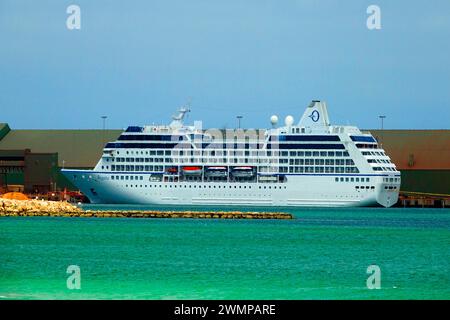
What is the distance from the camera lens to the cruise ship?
280ft

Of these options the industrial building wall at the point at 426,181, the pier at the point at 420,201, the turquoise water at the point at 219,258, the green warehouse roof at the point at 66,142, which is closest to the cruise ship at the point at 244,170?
the industrial building wall at the point at 426,181

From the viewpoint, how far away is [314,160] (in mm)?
86688

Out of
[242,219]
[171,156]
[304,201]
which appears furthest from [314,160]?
[242,219]

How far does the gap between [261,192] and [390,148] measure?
14.2m

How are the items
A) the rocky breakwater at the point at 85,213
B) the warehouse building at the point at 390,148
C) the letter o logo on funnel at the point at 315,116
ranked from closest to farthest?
the rocky breakwater at the point at 85,213, the letter o logo on funnel at the point at 315,116, the warehouse building at the point at 390,148

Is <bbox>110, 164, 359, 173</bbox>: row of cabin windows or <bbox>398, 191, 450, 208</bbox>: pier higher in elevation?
<bbox>110, 164, 359, 173</bbox>: row of cabin windows

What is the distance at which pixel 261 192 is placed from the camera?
85.7 m

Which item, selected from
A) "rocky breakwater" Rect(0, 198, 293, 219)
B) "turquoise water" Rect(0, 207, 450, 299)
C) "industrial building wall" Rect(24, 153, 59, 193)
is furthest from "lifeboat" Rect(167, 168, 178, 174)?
Answer: "turquoise water" Rect(0, 207, 450, 299)

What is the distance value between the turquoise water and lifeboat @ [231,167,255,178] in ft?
76.3

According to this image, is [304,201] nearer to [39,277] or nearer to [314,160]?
[314,160]

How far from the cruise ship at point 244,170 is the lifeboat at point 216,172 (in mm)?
67

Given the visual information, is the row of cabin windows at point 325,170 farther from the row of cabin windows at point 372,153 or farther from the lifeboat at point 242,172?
the lifeboat at point 242,172

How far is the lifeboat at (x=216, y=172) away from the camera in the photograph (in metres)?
85.9

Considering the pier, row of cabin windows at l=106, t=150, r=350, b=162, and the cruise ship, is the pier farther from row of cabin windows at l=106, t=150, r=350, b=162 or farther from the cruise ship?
row of cabin windows at l=106, t=150, r=350, b=162
